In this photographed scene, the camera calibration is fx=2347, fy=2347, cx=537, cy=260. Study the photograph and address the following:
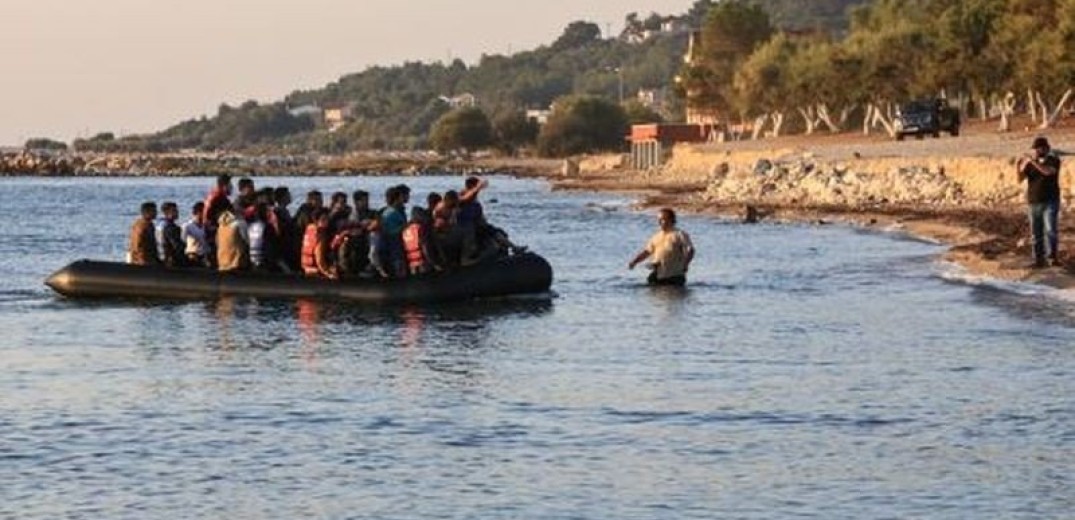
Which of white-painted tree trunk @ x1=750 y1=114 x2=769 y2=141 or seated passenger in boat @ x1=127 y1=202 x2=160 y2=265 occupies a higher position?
seated passenger in boat @ x1=127 y1=202 x2=160 y2=265

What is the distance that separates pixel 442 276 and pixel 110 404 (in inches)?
378

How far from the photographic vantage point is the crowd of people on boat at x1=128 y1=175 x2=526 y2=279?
101 ft

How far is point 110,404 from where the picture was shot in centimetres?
2150

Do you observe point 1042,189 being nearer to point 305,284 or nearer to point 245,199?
point 305,284

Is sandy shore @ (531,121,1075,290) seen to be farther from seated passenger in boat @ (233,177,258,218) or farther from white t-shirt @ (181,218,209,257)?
white t-shirt @ (181,218,209,257)

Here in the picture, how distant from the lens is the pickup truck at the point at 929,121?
91562 mm

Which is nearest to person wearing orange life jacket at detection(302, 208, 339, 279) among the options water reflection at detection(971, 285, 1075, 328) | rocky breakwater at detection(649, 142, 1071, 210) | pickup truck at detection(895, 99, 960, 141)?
water reflection at detection(971, 285, 1075, 328)

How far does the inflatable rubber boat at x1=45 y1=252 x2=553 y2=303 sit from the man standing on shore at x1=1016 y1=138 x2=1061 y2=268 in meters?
6.57

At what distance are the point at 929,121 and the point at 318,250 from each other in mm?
63788

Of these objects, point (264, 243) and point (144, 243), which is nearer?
point (264, 243)

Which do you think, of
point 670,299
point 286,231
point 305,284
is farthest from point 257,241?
point 670,299

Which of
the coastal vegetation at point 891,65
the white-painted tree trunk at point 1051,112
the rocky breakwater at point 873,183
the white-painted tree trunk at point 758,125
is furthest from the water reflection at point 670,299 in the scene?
the white-painted tree trunk at point 758,125

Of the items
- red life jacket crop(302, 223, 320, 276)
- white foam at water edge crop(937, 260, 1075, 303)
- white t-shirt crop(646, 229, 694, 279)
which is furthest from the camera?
white t-shirt crop(646, 229, 694, 279)

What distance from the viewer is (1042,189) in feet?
103
